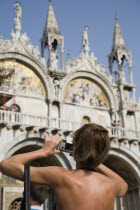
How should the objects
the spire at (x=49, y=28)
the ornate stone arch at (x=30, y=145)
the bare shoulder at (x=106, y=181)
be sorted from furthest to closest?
1. the spire at (x=49, y=28)
2. the ornate stone arch at (x=30, y=145)
3. the bare shoulder at (x=106, y=181)

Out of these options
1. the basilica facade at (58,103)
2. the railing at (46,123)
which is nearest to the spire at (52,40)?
the basilica facade at (58,103)

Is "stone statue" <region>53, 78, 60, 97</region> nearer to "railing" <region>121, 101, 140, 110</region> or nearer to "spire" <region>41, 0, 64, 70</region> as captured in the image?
"spire" <region>41, 0, 64, 70</region>

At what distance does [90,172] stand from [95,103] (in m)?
18.0

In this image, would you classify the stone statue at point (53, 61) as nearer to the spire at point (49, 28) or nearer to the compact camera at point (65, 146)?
the spire at point (49, 28)

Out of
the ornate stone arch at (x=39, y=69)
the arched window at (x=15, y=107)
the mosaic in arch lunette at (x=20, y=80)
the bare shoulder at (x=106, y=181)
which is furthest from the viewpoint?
the ornate stone arch at (x=39, y=69)

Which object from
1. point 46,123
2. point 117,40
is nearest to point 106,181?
point 46,123

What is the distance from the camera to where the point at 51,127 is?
50.6ft

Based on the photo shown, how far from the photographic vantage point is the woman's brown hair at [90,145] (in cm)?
197

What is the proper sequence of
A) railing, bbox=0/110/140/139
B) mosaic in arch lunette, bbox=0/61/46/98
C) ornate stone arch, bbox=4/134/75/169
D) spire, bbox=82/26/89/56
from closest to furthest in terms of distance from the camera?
ornate stone arch, bbox=4/134/75/169
railing, bbox=0/110/140/139
mosaic in arch lunette, bbox=0/61/46/98
spire, bbox=82/26/89/56

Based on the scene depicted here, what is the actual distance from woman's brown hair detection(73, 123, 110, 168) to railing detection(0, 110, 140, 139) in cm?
1280

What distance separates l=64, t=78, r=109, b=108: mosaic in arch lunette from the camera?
19.4m

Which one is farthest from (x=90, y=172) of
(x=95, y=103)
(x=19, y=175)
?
(x=95, y=103)

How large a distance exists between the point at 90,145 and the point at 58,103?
1666 centimetres

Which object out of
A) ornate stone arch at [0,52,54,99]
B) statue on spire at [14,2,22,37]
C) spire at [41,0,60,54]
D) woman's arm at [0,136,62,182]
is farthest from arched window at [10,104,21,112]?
woman's arm at [0,136,62,182]
